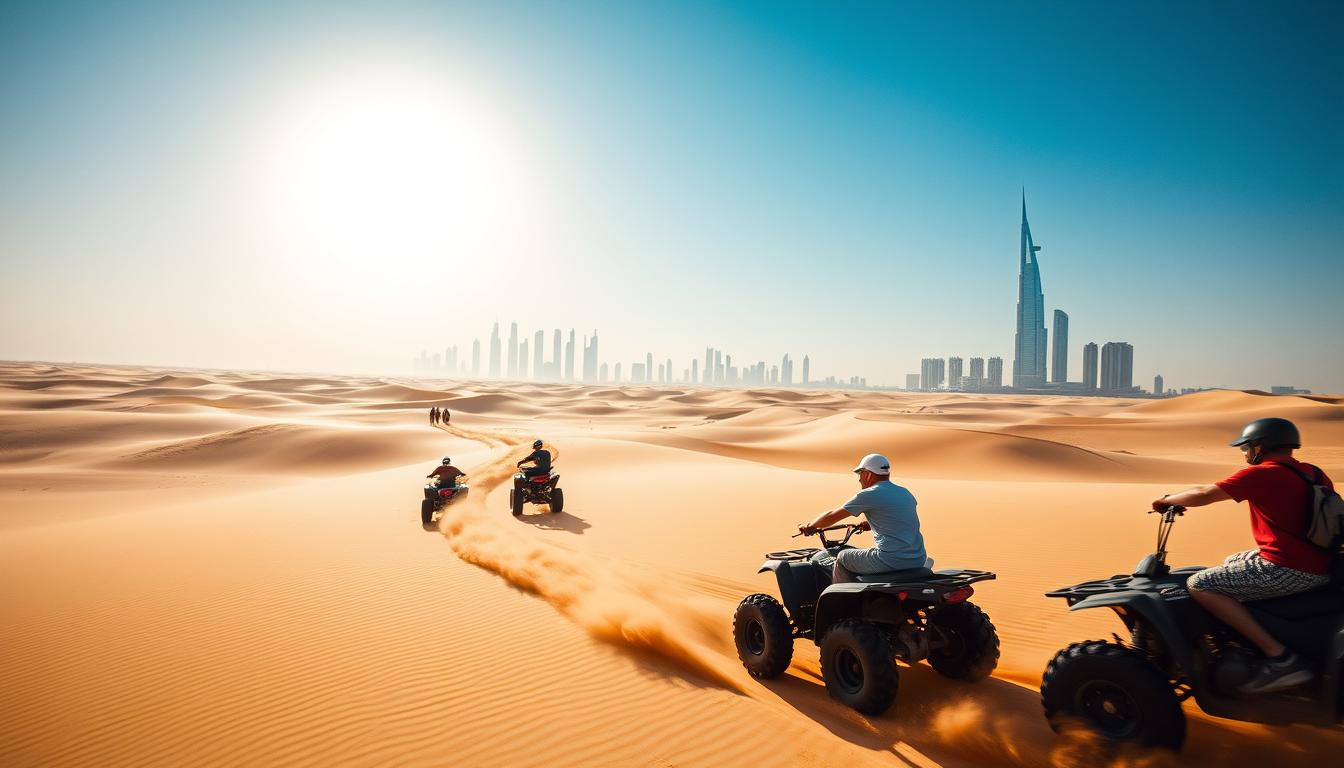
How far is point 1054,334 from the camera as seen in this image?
643 ft

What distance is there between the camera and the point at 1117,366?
516 ft

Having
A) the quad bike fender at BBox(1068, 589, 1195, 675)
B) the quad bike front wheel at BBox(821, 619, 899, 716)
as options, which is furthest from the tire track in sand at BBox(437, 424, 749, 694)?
the quad bike fender at BBox(1068, 589, 1195, 675)

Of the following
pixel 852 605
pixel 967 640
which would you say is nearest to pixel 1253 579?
pixel 967 640

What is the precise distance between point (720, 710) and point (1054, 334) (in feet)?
740

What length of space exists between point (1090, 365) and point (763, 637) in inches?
7493

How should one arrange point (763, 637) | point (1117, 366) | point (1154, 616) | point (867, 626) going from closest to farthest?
1. point (1154, 616)
2. point (867, 626)
3. point (763, 637)
4. point (1117, 366)

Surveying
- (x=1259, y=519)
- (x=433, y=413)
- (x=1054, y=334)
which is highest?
(x=1054, y=334)

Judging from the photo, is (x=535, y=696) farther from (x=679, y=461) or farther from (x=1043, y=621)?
(x=679, y=461)

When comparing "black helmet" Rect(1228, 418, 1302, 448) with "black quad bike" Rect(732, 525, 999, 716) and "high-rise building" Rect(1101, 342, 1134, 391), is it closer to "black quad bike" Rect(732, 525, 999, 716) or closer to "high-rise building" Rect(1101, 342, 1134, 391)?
"black quad bike" Rect(732, 525, 999, 716)

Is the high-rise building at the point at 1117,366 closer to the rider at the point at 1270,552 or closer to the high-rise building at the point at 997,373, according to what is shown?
the high-rise building at the point at 997,373

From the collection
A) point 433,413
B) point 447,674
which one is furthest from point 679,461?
point 433,413

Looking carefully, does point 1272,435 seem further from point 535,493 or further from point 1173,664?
point 535,493

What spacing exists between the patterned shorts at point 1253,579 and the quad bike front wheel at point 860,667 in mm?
1920

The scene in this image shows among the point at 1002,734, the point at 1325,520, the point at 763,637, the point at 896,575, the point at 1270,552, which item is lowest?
the point at 1002,734
